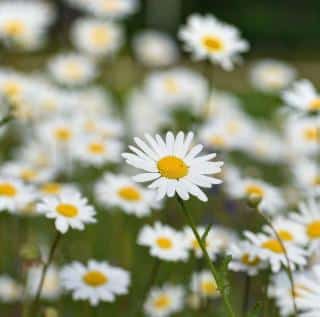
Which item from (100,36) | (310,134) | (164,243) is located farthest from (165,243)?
(100,36)

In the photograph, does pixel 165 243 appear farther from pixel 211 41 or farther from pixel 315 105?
pixel 211 41

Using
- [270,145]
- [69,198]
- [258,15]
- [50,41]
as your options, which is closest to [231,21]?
[258,15]

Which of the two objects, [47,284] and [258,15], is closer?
[47,284]

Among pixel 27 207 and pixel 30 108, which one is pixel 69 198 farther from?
pixel 30 108

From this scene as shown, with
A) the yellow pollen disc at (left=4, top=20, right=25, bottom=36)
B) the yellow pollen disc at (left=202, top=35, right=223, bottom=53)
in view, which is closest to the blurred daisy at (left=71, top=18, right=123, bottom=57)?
the yellow pollen disc at (left=4, top=20, right=25, bottom=36)

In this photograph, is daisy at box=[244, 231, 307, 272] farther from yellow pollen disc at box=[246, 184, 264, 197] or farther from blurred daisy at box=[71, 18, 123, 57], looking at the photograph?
blurred daisy at box=[71, 18, 123, 57]
